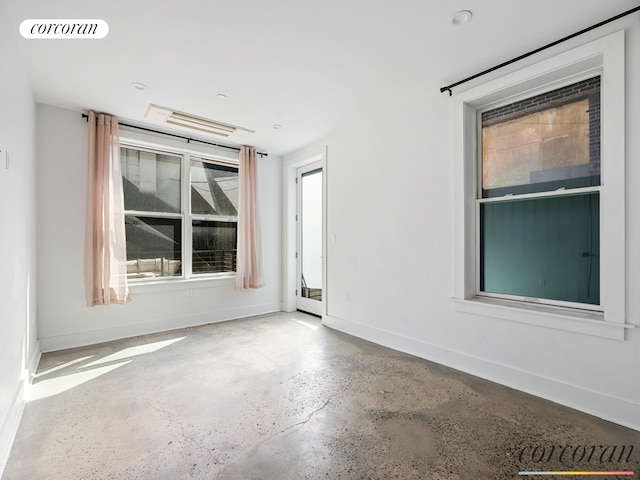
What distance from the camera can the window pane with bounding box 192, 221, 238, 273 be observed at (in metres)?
4.50

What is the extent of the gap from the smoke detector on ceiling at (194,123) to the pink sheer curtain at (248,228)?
1.66 feet

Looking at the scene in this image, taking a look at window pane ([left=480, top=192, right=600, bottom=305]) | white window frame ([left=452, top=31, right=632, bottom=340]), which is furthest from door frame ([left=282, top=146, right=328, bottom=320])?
window pane ([left=480, top=192, right=600, bottom=305])

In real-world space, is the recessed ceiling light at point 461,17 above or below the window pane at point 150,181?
above

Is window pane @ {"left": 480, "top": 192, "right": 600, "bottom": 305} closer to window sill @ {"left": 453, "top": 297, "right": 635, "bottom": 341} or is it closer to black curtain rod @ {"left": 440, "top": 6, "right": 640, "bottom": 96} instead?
window sill @ {"left": 453, "top": 297, "right": 635, "bottom": 341}

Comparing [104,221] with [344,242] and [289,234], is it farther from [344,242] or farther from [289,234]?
[344,242]

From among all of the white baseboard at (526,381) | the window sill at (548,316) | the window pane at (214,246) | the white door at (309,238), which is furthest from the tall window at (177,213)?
the window sill at (548,316)

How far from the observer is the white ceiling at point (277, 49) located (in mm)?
1999

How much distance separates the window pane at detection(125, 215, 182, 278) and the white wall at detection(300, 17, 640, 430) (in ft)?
7.12

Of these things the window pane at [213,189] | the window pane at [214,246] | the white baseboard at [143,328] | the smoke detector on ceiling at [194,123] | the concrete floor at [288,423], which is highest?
the smoke detector on ceiling at [194,123]

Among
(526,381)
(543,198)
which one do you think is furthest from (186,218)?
(526,381)

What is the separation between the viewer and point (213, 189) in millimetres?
4695

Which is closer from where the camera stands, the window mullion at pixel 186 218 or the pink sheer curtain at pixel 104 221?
the pink sheer curtain at pixel 104 221

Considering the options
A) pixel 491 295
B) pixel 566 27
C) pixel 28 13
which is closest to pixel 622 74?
pixel 566 27

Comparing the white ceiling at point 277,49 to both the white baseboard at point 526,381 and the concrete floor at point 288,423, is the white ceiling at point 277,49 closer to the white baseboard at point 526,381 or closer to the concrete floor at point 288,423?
the white baseboard at point 526,381
